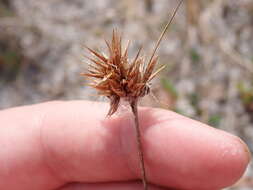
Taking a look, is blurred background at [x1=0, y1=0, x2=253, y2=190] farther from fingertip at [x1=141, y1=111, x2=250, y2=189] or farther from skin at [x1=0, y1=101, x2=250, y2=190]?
fingertip at [x1=141, y1=111, x2=250, y2=189]

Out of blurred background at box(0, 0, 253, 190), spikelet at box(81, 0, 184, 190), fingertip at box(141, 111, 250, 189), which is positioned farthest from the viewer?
blurred background at box(0, 0, 253, 190)

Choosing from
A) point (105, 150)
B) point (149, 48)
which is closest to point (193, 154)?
point (105, 150)

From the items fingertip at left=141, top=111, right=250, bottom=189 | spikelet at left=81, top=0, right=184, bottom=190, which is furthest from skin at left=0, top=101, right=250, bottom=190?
spikelet at left=81, top=0, right=184, bottom=190

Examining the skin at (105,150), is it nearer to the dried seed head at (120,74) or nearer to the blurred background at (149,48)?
the dried seed head at (120,74)

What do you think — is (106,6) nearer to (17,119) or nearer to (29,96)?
(29,96)

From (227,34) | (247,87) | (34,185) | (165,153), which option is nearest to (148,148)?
(165,153)

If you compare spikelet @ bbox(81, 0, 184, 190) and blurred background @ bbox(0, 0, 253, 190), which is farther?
blurred background @ bbox(0, 0, 253, 190)

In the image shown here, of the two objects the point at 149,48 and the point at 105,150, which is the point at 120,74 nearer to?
the point at 105,150
